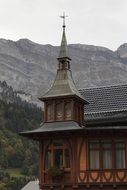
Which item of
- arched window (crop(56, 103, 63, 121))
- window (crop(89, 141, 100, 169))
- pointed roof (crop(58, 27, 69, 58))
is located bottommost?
window (crop(89, 141, 100, 169))

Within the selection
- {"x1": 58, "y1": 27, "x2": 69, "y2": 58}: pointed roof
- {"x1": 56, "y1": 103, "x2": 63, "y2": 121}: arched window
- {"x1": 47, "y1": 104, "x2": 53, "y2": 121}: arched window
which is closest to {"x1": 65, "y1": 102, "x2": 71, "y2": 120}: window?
{"x1": 56, "y1": 103, "x2": 63, "y2": 121}: arched window

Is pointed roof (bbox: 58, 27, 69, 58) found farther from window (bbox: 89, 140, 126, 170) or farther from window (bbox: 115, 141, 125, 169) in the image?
window (bbox: 115, 141, 125, 169)

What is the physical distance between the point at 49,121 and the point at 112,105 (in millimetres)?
5992

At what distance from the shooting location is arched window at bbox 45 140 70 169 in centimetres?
3844

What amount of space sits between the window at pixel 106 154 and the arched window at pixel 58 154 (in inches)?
76.4

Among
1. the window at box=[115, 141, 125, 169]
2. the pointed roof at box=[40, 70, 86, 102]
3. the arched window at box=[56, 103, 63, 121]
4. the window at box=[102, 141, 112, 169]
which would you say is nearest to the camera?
the window at box=[115, 141, 125, 169]

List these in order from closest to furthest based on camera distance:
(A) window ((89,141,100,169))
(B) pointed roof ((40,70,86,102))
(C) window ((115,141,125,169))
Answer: (C) window ((115,141,125,169)) → (A) window ((89,141,100,169)) → (B) pointed roof ((40,70,86,102))

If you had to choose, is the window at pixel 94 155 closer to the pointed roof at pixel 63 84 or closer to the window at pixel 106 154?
the window at pixel 106 154

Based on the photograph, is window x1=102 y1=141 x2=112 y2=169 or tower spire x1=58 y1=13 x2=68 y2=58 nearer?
window x1=102 y1=141 x2=112 y2=169

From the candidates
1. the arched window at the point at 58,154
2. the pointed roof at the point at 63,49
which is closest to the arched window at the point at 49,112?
the arched window at the point at 58,154

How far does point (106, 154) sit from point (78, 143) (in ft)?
7.76

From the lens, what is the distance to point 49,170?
37.7m

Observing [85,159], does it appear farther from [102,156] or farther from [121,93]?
[121,93]

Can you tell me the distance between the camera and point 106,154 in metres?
37.8
